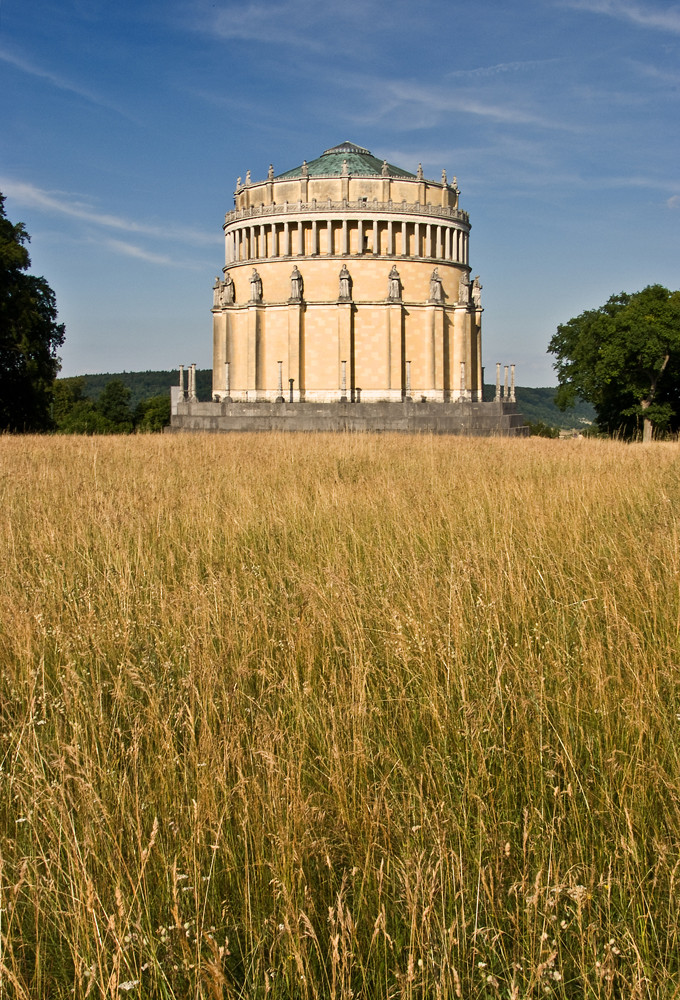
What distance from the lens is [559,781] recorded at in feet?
8.48

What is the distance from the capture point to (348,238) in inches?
1841

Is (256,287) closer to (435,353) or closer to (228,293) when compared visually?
(228,293)

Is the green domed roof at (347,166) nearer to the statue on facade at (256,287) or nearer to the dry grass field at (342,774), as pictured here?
the statue on facade at (256,287)

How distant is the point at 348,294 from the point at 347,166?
916 centimetres

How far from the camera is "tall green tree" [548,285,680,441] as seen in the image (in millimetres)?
39469

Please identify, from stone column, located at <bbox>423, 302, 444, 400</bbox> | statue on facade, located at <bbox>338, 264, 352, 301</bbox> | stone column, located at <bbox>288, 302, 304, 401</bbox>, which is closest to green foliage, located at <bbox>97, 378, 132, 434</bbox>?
stone column, located at <bbox>288, 302, 304, 401</bbox>

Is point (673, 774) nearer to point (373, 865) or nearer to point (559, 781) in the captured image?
point (559, 781)

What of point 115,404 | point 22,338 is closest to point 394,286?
point 22,338

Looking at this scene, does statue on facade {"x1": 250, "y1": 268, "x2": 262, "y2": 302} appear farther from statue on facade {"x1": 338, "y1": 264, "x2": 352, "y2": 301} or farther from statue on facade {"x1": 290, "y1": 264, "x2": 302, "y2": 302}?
statue on facade {"x1": 338, "y1": 264, "x2": 352, "y2": 301}

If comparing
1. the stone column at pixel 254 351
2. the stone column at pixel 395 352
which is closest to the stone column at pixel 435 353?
the stone column at pixel 395 352

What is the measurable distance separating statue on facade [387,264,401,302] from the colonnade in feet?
6.20

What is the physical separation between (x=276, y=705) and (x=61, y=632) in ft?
3.89

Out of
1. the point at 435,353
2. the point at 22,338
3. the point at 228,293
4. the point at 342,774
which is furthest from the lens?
the point at 228,293

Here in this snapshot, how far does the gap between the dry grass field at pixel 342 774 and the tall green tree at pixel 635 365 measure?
116 feet
